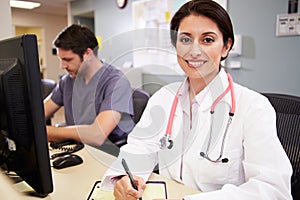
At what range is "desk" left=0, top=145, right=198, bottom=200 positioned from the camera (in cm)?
81

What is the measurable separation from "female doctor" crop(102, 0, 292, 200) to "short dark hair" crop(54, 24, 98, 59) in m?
0.77

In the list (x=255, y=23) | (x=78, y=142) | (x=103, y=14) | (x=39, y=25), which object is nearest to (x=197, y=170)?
(x=78, y=142)

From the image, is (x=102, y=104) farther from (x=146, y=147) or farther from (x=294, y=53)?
(x=294, y=53)

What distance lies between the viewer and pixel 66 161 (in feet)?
3.44

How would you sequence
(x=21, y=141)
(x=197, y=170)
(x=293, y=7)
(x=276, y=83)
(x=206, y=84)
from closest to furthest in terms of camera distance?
1. (x=21, y=141)
2. (x=197, y=170)
3. (x=206, y=84)
4. (x=293, y=7)
5. (x=276, y=83)

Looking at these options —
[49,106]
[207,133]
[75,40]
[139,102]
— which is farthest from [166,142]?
[49,106]

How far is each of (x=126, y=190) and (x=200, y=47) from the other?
566 mm

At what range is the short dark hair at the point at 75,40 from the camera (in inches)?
62.8

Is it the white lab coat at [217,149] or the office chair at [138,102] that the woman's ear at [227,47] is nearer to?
the white lab coat at [217,149]

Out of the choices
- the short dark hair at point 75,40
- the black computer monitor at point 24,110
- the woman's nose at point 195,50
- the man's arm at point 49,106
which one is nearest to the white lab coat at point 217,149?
the woman's nose at point 195,50

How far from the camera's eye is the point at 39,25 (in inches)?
253

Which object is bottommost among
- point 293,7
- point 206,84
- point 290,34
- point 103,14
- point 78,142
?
point 78,142

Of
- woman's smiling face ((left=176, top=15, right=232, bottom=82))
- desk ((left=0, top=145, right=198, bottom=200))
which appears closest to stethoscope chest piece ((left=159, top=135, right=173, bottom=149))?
desk ((left=0, top=145, right=198, bottom=200))

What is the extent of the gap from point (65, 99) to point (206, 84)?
43.6 inches
